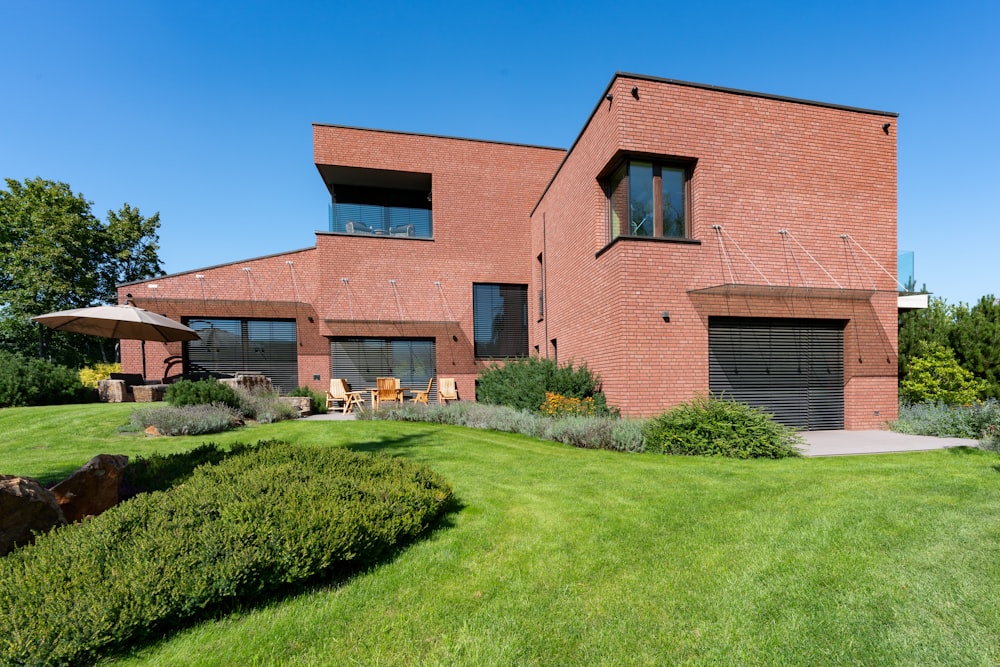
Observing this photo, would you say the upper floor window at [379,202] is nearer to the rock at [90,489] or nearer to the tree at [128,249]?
the rock at [90,489]

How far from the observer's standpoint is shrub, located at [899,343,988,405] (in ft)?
31.3

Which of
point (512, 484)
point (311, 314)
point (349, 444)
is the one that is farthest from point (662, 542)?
point (311, 314)

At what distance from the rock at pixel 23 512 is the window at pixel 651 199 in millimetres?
9152

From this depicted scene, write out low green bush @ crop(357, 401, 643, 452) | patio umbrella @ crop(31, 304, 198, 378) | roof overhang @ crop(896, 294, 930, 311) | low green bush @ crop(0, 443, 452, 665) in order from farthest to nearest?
1. roof overhang @ crop(896, 294, 930, 311)
2. patio umbrella @ crop(31, 304, 198, 378)
3. low green bush @ crop(357, 401, 643, 452)
4. low green bush @ crop(0, 443, 452, 665)

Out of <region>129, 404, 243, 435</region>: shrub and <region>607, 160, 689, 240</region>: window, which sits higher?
<region>607, 160, 689, 240</region>: window

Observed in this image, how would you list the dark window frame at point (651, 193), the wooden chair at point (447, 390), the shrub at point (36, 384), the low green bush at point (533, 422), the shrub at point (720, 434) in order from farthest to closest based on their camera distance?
the wooden chair at point (447, 390), the shrub at point (36, 384), the dark window frame at point (651, 193), the low green bush at point (533, 422), the shrub at point (720, 434)

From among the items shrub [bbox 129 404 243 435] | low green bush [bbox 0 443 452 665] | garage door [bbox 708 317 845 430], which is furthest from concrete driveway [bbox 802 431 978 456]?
shrub [bbox 129 404 243 435]

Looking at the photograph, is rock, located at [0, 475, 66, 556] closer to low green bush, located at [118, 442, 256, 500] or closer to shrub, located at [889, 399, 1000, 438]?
low green bush, located at [118, 442, 256, 500]

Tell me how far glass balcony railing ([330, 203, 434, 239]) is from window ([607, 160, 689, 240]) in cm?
843

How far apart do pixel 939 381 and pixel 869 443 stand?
12.9ft

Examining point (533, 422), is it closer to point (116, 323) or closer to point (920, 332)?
point (920, 332)

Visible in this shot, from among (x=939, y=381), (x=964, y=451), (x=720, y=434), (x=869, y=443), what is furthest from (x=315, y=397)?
(x=939, y=381)

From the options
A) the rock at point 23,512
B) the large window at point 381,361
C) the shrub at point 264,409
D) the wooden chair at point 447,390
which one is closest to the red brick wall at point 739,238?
the wooden chair at point 447,390

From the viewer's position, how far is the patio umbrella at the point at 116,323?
9820mm
